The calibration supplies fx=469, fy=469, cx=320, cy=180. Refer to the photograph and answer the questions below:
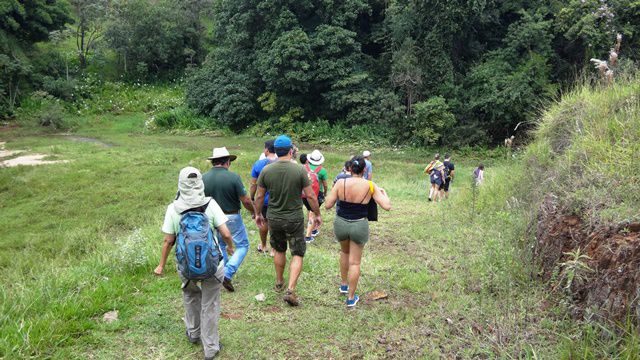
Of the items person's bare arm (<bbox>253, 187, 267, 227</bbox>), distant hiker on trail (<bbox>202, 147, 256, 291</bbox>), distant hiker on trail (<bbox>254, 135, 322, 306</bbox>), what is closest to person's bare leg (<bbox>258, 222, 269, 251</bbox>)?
person's bare arm (<bbox>253, 187, 267, 227</bbox>)

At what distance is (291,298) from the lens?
5.14 m

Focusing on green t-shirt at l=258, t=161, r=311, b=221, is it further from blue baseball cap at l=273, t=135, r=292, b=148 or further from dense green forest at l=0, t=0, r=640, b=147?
dense green forest at l=0, t=0, r=640, b=147

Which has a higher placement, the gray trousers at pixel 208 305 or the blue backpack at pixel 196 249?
the blue backpack at pixel 196 249

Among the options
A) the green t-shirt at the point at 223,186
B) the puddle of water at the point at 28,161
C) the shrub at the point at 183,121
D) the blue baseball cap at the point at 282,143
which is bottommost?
the puddle of water at the point at 28,161

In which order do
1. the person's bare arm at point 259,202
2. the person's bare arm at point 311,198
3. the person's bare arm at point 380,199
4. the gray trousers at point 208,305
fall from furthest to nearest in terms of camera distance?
1. the person's bare arm at point 259,202
2. the person's bare arm at point 311,198
3. the person's bare arm at point 380,199
4. the gray trousers at point 208,305

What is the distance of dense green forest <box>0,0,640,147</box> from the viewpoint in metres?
23.1

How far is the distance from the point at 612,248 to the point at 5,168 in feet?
59.7

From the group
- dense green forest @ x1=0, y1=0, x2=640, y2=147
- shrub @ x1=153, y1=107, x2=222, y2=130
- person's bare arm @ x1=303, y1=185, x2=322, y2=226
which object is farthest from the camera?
shrub @ x1=153, y1=107, x2=222, y2=130

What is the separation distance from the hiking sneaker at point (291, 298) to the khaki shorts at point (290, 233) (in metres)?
0.42

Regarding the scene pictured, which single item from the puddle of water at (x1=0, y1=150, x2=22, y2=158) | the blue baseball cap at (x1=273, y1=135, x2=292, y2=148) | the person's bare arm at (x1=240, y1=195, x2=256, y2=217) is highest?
the blue baseball cap at (x1=273, y1=135, x2=292, y2=148)

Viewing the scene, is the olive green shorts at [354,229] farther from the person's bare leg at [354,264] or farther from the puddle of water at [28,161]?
the puddle of water at [28,161]

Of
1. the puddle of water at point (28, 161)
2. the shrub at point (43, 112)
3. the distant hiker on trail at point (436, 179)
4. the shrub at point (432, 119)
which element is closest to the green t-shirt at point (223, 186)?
the distant hiker on trail at point (436, 179)

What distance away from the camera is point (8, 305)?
486 centimetres

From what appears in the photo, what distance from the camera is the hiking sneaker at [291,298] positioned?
515 centimetres
